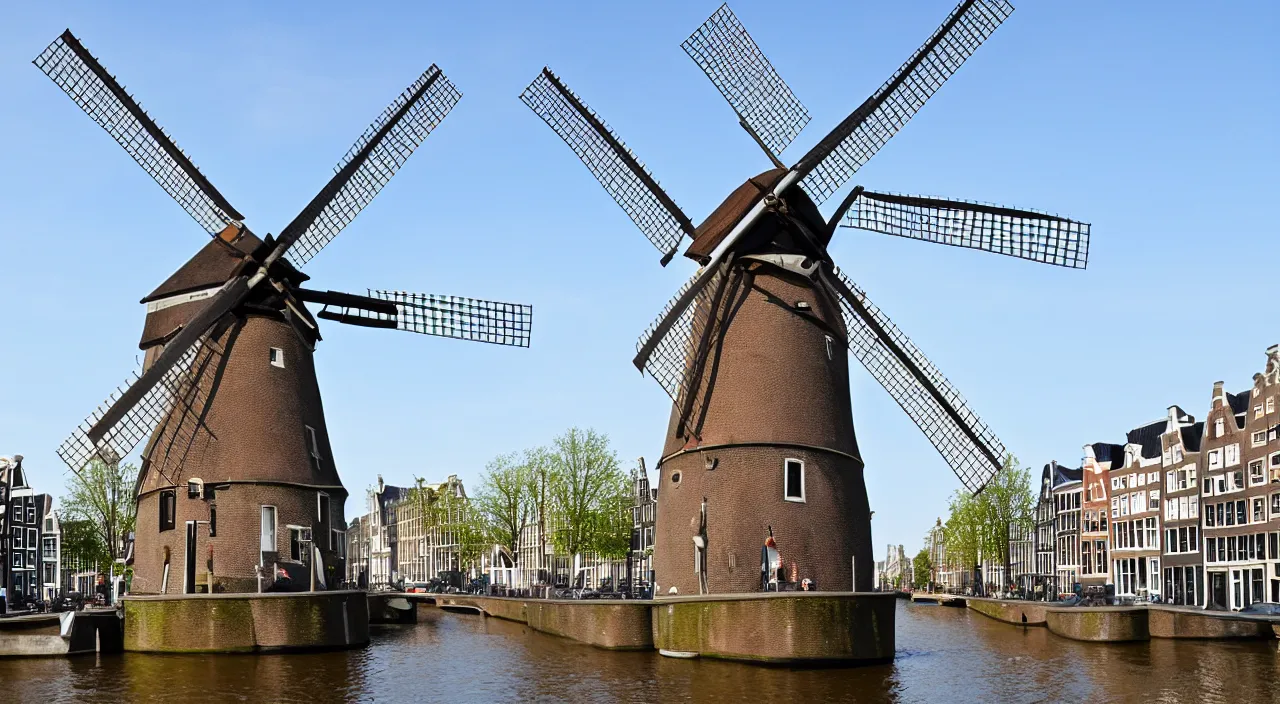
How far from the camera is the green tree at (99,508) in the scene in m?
63.2

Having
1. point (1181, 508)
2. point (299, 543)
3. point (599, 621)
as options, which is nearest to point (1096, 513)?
point (1181, 508)

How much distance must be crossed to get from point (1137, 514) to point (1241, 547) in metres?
10.2

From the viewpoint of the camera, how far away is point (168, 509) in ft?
106

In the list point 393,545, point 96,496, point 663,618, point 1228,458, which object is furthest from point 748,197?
point 393,545

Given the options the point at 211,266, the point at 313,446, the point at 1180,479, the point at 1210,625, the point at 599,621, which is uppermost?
the point at 211,266

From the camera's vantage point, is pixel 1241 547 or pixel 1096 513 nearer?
pixel 1241 547

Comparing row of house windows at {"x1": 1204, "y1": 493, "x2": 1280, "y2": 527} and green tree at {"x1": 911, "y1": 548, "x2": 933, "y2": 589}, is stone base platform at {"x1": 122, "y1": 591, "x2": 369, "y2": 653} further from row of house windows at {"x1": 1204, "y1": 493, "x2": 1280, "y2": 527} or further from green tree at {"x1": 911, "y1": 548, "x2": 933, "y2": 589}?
green tree at {"x1": 911, "y1": 548, "x2": 933, "y2": 589}

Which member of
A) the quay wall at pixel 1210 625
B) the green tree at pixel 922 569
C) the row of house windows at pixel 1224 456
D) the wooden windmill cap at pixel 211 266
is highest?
the wooden windmill cap at pixel 211 266

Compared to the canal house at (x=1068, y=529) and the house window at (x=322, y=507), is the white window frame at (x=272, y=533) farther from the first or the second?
the canal house at (x=1068, y=529)

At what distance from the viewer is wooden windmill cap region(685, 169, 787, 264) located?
29.6 m

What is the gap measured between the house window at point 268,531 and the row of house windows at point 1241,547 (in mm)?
40357

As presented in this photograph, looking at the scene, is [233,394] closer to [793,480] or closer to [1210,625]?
[793,480]

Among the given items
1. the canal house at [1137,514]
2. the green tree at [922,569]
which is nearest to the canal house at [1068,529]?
the canal house at [1137,514]

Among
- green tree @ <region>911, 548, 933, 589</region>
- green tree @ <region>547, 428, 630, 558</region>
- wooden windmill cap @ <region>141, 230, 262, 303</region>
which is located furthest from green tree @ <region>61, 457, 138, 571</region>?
green tree @ <region>911, 548, 933, 589</region>
